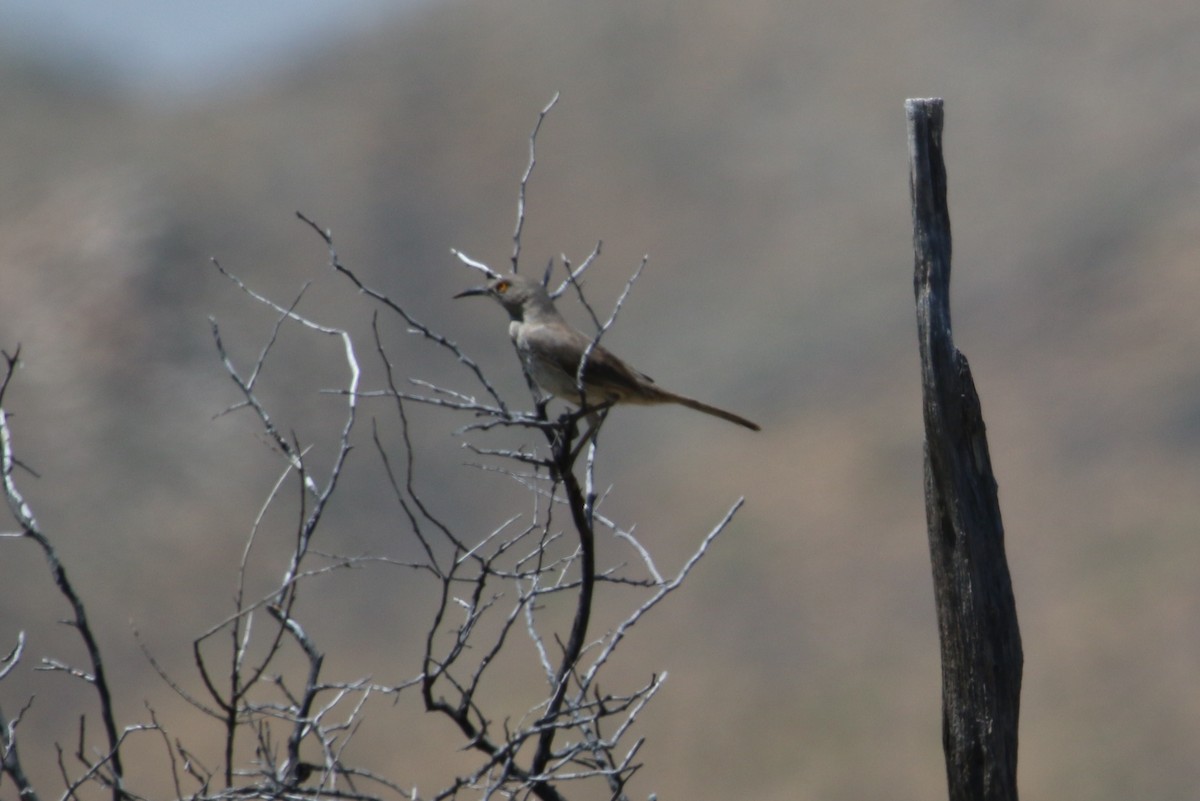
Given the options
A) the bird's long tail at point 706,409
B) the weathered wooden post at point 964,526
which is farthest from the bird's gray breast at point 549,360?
the weathered wooden post at point 964,526

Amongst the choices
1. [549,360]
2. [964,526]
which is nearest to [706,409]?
[549,360]

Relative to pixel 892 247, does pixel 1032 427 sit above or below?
below

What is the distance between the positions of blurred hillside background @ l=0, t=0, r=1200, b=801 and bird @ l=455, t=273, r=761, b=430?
13.8 metres

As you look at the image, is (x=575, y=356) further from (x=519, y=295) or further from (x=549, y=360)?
(x=519, y=295)

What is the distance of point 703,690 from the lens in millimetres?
22547

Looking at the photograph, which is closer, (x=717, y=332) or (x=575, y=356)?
(x=575, y=356)

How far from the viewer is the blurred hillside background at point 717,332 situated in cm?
2169

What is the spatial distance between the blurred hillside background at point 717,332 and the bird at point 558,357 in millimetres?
13796

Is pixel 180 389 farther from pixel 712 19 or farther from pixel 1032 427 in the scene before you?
pixel 712 19

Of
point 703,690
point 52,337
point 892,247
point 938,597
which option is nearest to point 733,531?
point 703,690

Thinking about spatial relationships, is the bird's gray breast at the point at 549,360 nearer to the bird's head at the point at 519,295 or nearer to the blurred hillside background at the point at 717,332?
the bird's head at the point at 519,295

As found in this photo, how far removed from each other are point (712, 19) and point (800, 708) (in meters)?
25.7

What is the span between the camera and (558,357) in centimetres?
634

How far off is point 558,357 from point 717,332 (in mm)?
25493
